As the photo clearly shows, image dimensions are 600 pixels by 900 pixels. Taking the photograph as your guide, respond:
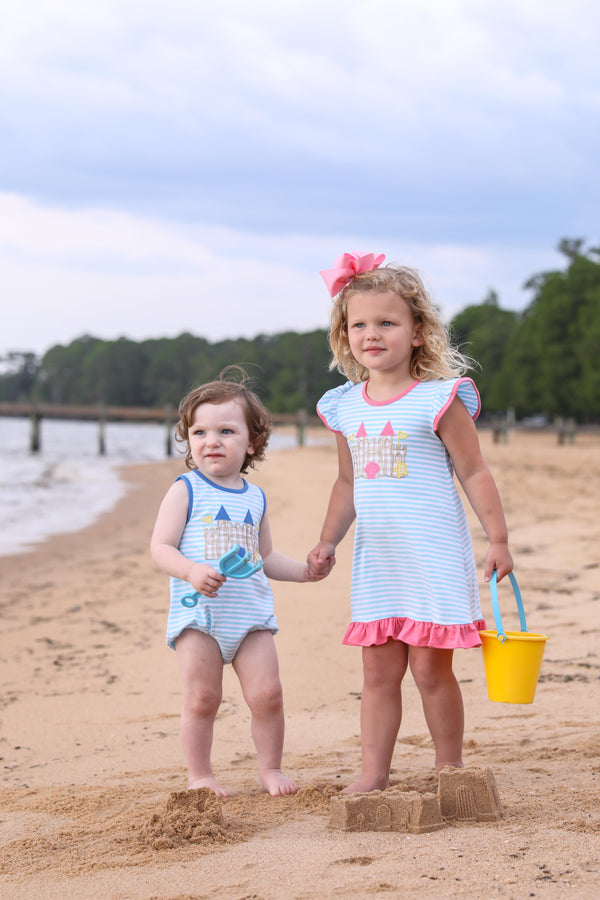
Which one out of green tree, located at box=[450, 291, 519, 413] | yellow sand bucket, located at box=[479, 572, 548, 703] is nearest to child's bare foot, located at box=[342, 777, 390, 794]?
yellow sand bucket, located at box=[479, 572, 548, 703]

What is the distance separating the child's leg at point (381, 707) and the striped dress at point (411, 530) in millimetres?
84

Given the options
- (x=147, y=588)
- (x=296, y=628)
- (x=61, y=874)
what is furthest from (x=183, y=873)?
(x=147, y=588)

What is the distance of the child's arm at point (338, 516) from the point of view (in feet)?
9.67

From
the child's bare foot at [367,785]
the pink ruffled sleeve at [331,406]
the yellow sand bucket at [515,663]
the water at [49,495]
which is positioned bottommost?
the water at [49,495]

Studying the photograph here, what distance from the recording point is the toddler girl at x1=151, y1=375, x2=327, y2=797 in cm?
281

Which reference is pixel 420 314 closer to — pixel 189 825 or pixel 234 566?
pixel 234 566

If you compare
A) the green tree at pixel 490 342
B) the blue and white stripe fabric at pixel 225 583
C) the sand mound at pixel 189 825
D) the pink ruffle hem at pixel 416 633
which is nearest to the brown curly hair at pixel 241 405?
the blue and white stripe fabric at pixel 225 583

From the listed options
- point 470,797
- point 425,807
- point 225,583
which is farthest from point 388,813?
point 225,583

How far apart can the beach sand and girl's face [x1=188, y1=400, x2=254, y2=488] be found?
1025 mm

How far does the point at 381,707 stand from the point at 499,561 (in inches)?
24.1

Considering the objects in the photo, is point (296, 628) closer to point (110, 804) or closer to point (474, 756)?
point (474, 756)

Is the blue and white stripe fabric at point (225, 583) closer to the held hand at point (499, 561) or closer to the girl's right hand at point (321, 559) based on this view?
the girl's right hand at point (321, 559)

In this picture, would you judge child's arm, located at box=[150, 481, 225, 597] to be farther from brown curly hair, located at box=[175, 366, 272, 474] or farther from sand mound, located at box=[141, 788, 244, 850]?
sand mound, located at box=[141, 788, 244, 850]

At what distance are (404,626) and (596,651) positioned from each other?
2097 millimetres
